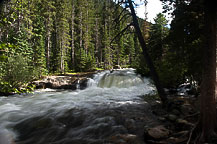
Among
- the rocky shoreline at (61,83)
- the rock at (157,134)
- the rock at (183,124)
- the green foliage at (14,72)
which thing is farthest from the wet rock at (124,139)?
the rocky shoreline at (61,83)

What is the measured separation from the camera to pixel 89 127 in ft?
18.8

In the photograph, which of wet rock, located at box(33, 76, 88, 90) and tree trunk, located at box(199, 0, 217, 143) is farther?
wet rock, located at box(33, 76, 88, 90)

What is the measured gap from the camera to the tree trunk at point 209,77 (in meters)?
3.38

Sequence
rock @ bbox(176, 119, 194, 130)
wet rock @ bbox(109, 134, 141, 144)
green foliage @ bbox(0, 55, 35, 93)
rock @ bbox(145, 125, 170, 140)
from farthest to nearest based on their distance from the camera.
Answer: green foliage @ bbox(0, 55, 35, 93) < rock @ bbox(176, 119, 194, 130) < wet rock @ bbox(109, 134, 141, 144) < rock @ bbox(145, 125, 170, 140)

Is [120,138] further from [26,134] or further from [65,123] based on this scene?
[26,134]

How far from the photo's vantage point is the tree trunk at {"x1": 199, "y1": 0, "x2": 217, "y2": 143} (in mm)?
3381

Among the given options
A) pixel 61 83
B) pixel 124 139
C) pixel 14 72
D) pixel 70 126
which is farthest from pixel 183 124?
pixel 61 83

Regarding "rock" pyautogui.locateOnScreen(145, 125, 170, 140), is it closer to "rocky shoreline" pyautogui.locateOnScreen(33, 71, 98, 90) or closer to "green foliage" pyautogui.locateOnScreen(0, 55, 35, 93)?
"green foliage" pyautogui.locateOnScreen(0, 55, 35, 93)

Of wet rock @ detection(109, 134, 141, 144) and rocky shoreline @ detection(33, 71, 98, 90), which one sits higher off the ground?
rocky shoreline @ detection(33, 71, 98, 90)

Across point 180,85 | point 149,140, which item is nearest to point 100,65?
point 180,85

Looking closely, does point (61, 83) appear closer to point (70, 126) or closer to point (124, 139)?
A: point (70, 126)

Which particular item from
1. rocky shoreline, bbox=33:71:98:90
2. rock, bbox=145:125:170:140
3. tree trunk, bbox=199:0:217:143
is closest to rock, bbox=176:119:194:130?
rock, bbox=145:125:170:140

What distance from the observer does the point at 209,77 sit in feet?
11.3

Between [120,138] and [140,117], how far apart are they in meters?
2.25
